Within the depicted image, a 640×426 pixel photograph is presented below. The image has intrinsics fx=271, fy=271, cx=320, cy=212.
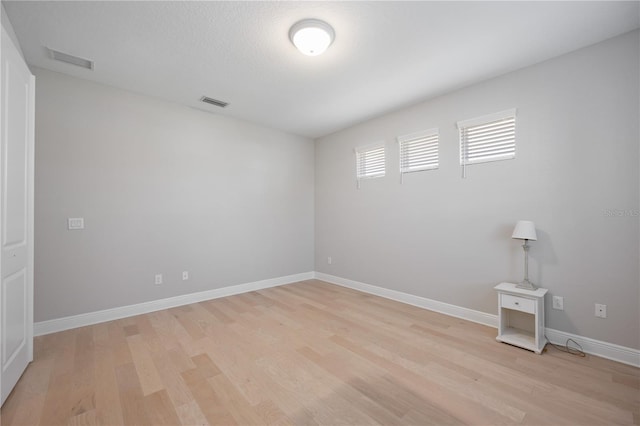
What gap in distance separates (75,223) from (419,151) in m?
4.32

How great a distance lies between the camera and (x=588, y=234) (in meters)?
2.48

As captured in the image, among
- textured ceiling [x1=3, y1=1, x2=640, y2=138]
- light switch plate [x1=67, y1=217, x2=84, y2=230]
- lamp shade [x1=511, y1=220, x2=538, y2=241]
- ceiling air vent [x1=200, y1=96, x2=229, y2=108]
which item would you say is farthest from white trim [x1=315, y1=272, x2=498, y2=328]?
light switch plate [x1=67, y1=217, x2=84, y2=230]

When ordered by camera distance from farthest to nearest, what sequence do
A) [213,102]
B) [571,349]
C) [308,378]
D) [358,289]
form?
[358,289] < [213,102] < [571,349] < [308,378]

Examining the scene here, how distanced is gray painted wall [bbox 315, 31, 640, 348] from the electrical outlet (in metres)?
0.04

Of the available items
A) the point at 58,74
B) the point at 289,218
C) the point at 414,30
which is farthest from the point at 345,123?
the point at 58,74

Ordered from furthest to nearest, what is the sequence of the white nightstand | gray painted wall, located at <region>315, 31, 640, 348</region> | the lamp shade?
the lamp shade, the white nightstand, gray painted wall, located at <region>315, 31, 640, 348</region>

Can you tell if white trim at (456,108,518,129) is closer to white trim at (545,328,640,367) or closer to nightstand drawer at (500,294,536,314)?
nightstand drawer at (500,294,536,314)

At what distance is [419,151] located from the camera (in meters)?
3.77

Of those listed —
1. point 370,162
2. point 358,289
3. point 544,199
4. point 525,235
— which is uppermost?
point 370,162

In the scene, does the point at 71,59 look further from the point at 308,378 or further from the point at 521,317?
the point at 521,317

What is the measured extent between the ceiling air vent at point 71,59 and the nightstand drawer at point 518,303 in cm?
480

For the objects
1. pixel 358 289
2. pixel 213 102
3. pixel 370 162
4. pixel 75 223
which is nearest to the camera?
pixel 75 223

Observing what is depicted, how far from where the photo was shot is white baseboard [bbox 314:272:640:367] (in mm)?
2287

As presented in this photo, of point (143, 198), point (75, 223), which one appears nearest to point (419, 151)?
point (143, 198)
